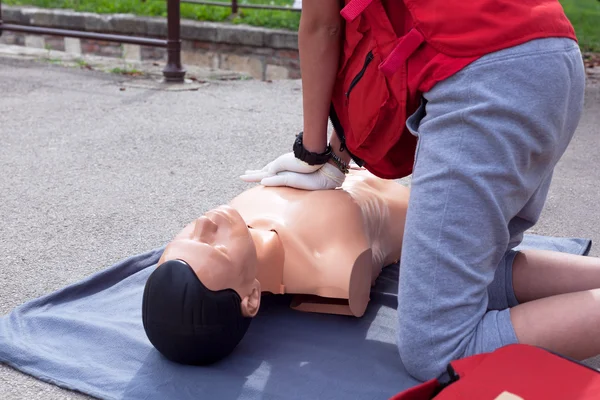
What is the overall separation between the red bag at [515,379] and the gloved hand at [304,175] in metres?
0.75

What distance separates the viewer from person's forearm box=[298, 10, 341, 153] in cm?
192

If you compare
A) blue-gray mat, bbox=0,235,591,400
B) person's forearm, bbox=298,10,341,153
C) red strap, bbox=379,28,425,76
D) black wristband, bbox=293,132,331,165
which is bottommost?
blue-gray mat, bbox=0,235,591,400

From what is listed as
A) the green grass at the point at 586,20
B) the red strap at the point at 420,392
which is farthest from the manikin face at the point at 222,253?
the green grass at the point at 586,20

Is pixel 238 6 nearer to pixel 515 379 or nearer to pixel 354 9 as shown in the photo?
pixel 354 9

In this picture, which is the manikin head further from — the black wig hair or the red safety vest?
the red safety vest

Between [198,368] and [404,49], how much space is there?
0.86 m

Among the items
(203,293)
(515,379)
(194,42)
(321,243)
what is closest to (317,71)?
(321,243)

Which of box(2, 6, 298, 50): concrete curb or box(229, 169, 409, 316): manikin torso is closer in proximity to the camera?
box(229, 169, 409, 316): manikin torso

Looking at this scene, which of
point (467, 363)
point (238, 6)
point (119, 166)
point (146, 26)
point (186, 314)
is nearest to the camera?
point (467, 363)

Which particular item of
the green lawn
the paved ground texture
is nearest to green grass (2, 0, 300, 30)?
the green lawn

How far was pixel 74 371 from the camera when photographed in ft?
5.62

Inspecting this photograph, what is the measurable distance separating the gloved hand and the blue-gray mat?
32 centimetres

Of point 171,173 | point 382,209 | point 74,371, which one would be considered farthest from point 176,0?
point 74,371

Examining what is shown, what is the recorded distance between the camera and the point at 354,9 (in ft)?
5.59
